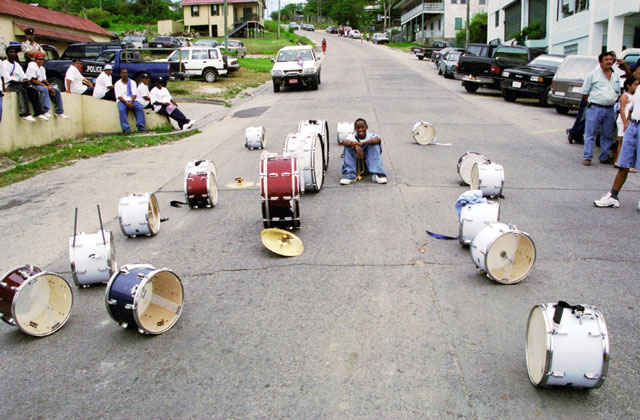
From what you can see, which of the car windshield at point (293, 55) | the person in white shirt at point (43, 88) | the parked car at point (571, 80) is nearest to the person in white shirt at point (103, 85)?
the person in white shirt at point (43, 88)

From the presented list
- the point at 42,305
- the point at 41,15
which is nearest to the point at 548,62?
the point at 42,305

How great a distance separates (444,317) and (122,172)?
27.4 feet

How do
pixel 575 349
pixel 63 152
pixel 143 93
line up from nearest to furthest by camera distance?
pixel 575 349
pixel 63 152
pixel 143 93

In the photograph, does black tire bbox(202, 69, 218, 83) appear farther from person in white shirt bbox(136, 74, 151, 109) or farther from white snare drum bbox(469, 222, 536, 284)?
white snare drum bbox(469, 222, 536, 284)

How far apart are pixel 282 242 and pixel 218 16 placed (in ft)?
251

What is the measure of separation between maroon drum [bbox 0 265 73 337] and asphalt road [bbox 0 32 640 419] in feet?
0.43

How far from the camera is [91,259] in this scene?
579cm

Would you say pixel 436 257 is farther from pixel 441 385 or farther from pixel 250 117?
pixel 250 117

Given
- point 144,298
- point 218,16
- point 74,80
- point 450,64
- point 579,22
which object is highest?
point 218,16

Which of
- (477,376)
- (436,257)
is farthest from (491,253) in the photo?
(477,376)

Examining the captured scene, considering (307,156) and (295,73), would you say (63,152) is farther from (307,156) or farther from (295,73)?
(295,73)

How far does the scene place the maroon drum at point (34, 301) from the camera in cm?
477

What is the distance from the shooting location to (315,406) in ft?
12.5

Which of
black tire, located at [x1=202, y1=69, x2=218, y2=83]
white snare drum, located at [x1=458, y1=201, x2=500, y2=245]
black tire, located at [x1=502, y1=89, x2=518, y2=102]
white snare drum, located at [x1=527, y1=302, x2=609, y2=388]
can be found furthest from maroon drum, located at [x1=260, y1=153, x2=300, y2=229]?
black tire, located at [x1=202, y1=69, x2=218, y2=83]
